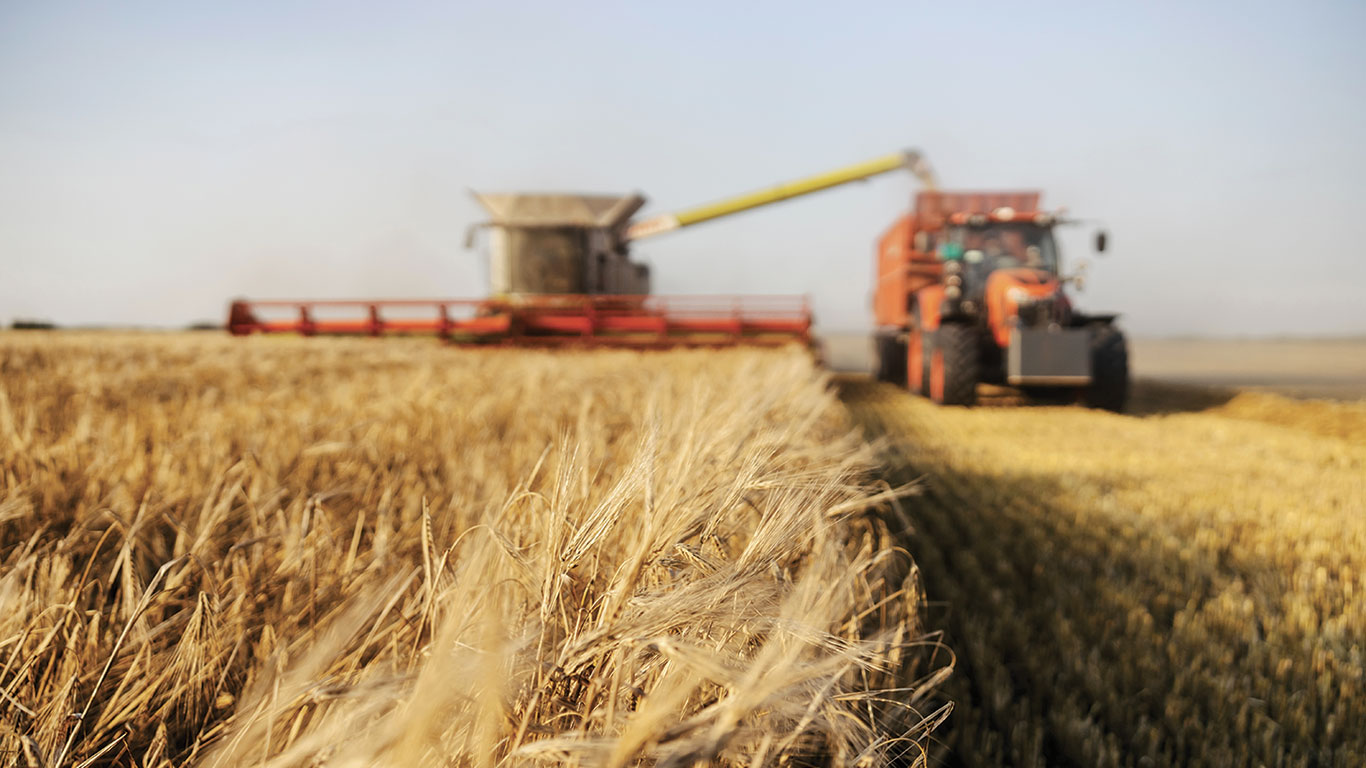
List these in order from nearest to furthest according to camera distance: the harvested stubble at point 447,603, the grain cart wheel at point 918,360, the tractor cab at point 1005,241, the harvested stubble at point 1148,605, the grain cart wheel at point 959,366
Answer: the harvested stubble at point 447,603, the harvested stubble at point 1148,605, the grain cart wheel at point 959,366, the grain cart wheel at point 918,360, the tractor cab at point 1005,241

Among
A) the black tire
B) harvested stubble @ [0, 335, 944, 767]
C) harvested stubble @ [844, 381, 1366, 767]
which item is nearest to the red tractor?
the black tire

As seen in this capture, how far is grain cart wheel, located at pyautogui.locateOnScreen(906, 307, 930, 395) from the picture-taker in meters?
8.80

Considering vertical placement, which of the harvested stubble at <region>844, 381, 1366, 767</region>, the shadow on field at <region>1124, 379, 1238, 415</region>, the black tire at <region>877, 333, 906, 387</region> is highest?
the black tire at <region>877, 333, 906, 387</region>

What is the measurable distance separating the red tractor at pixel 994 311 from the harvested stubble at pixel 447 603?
571 cm

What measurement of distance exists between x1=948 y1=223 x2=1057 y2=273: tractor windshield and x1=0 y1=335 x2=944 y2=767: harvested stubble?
7250mm

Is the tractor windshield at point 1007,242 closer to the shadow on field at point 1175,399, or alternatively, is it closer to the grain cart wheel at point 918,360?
the grain cart wheel at point 918,360

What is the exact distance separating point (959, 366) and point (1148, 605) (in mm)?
5774

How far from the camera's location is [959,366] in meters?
7.73

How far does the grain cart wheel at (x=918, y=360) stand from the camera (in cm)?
880

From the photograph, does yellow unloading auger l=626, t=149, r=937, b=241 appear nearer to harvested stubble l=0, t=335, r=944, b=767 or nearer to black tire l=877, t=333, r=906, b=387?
black tire l=877, t=333, r=906, b=387

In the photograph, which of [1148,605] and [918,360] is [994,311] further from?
[1148,605]

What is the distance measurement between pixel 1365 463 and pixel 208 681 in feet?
19.7

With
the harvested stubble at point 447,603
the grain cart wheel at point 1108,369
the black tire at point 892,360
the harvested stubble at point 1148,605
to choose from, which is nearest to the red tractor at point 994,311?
the grain cart wheel at point 1108,369

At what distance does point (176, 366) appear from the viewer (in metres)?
5.42
